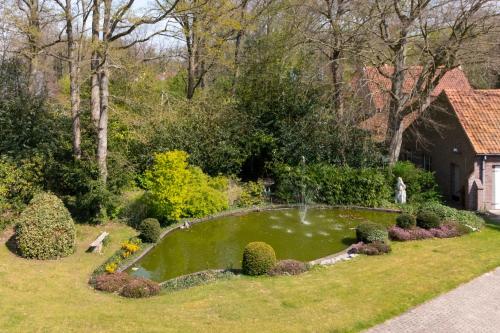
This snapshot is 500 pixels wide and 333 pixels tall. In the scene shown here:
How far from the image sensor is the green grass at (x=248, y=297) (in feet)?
34.4

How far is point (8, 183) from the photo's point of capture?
A: 1809 centimetres

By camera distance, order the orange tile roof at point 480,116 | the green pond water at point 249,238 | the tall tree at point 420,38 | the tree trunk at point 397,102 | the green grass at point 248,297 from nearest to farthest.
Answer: the green grass at point 248,297 → the green pond water at point 249,238 → the tall tree at point 420,38 → the orange tile roof at point 480,116 → the tree trunk at point 397,102

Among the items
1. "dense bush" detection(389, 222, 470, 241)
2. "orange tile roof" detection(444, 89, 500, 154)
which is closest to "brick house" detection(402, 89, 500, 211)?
"orange tile roof" detection(444, 89, 500, 154)

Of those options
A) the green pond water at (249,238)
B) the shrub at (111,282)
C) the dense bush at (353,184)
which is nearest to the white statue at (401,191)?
the dense bush at (353,184)

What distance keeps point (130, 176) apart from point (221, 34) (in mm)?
13329

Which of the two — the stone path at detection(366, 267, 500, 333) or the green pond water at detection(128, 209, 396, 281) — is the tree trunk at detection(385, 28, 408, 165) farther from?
the stone path at detection(366, 267, 500, 333)

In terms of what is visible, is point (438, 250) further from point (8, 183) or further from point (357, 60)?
point (8, 183)

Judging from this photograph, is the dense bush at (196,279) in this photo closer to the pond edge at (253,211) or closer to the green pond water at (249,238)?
the pond edge at (253,211)

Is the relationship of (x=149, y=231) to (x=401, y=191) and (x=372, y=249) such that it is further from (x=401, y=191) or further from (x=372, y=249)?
(x=401, y=191)

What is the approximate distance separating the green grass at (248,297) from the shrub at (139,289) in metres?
0.25

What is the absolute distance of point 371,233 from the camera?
54.8ft

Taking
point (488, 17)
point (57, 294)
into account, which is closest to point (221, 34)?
point (488, 17)

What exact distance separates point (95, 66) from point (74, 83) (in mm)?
1205

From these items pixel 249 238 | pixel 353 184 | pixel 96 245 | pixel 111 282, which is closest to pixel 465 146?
pixel 353 184
